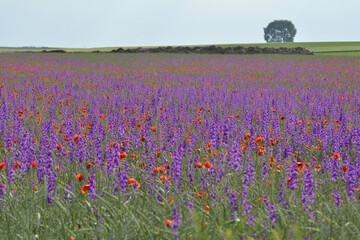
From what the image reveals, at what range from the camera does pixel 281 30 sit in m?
99.3

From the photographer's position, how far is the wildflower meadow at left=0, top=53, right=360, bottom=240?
2227mm

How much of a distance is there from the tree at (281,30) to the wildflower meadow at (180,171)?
92465 millimetres

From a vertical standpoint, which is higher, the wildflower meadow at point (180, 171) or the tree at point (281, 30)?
the tree at point (281, 30)

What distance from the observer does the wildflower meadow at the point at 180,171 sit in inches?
87.7

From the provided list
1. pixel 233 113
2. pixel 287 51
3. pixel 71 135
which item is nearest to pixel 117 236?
pixel 71 135

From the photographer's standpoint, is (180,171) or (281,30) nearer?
(180,171)

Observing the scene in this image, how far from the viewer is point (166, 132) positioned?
5258mm

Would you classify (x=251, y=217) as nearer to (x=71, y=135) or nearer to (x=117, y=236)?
(x=117, y=236)

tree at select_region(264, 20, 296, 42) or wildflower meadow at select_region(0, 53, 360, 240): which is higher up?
tree at select_region(264, 20, 296, 42)

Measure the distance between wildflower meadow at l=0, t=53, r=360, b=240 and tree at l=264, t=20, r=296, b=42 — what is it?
9246 centimetres

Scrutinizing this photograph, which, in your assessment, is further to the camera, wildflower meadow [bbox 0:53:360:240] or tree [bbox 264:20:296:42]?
Answer: tree [bbox 264:20:296:42]

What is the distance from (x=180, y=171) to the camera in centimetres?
283

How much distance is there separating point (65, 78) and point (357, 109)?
8746 millimetres

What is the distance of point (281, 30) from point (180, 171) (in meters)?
102
